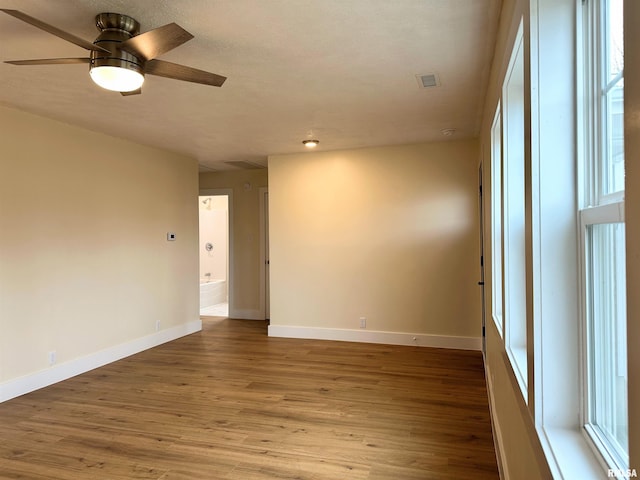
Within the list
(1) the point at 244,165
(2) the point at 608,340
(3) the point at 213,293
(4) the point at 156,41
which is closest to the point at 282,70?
(4) the point at 156,41

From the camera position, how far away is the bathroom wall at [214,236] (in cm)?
1012

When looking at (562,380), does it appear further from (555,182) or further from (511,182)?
(511,182)

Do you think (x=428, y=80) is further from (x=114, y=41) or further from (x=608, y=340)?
(x=608, y=340)

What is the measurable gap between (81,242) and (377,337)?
3683mm

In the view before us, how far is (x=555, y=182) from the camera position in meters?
1.21

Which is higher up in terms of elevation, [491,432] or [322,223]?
[322,223]

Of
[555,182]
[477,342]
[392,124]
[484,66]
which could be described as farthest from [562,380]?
[477,342]

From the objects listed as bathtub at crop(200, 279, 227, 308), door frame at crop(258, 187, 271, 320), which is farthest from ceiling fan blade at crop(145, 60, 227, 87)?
bathtub at crop(200, 279, 227, 308)

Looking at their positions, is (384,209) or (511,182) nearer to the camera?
(511,182)

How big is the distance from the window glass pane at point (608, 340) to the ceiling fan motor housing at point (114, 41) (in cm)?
221

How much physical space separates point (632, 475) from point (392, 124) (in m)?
3.96

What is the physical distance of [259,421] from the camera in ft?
10.2

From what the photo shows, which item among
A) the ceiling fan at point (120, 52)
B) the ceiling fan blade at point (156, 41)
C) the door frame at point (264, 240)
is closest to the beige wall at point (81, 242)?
the door frame at point (264, 240)

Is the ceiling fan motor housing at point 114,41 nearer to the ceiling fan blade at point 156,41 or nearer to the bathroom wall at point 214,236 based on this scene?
the ceiling fan blade at point 156,41
